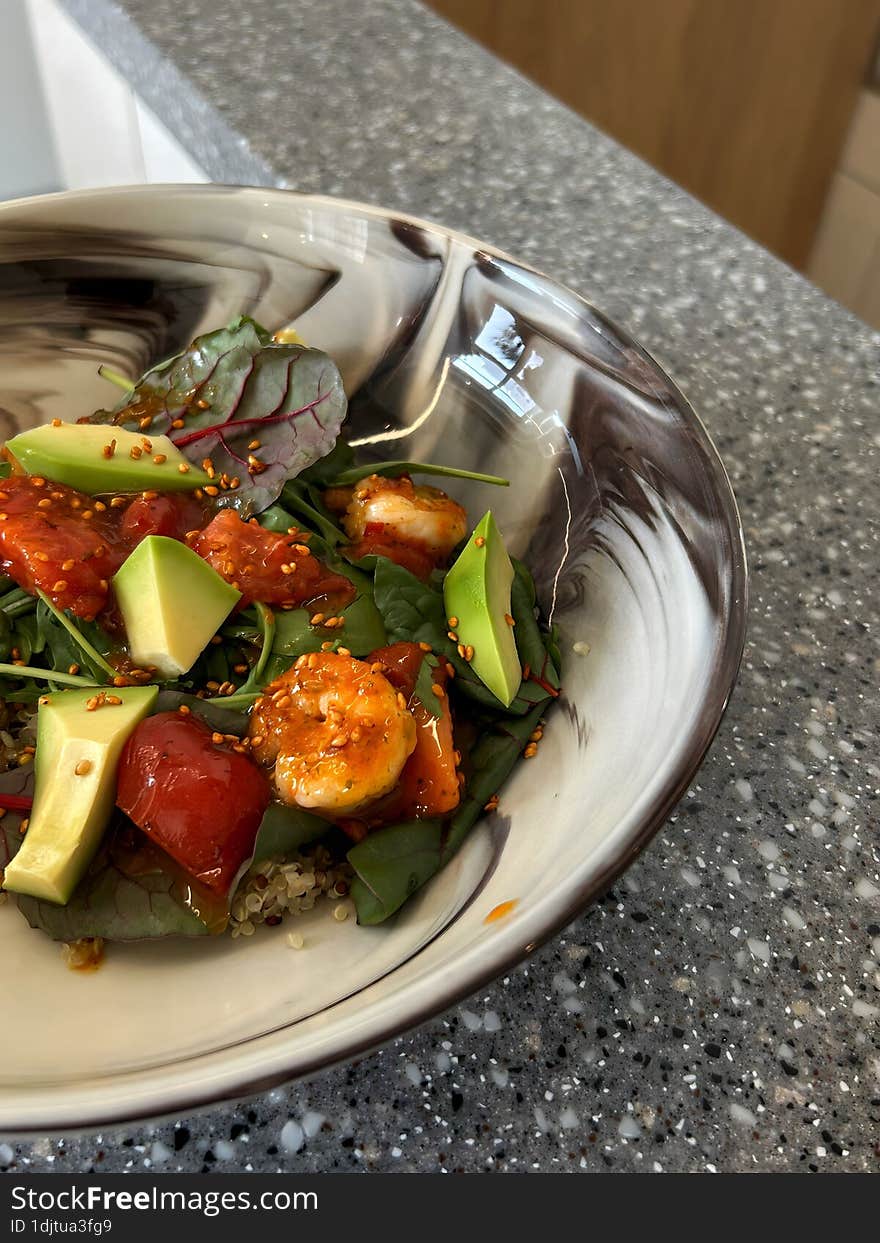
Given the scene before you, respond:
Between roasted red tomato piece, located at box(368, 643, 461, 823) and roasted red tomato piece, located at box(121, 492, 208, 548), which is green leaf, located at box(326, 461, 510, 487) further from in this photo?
roasted red tomato piece, located at box(368, 643, 461, 823)

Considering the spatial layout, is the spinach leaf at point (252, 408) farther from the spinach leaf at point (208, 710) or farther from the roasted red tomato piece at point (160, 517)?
the spinach leaf at point (208, 710)

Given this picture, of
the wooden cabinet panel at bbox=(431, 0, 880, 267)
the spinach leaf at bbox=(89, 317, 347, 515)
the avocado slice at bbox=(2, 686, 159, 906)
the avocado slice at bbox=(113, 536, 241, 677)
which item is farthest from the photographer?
the wooden cabinet panel at bbox=(431, 0, 880, 267)

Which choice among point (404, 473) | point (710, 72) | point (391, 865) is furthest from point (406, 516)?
point (710, 72)

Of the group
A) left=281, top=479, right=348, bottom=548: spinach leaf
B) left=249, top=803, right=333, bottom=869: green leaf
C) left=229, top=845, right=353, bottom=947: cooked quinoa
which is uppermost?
left=281, top=479, right=348, bottom=548: spinach leaf

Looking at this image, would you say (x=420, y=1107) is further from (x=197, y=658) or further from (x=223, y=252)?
(x=223, y=252)

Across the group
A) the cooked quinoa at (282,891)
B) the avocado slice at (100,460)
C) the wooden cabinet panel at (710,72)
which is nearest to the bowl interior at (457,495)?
the cooked quinoa at (282,891)

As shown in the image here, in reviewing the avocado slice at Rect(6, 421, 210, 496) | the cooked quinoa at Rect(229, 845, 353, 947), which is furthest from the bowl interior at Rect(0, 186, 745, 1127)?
the avocado slice at Rect(6, 421, 210, 496)

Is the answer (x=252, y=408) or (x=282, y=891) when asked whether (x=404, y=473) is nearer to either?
(x=252, y=408)
